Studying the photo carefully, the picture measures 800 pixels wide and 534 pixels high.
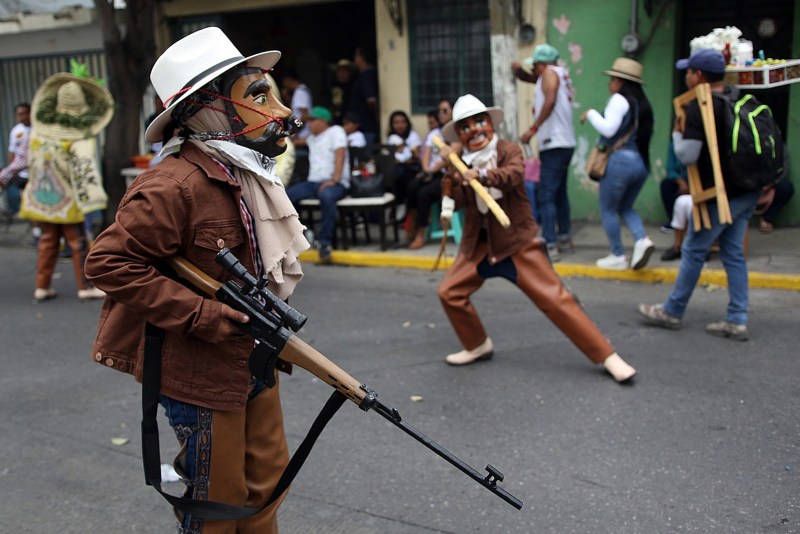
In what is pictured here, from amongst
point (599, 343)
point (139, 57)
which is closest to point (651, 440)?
point (599, 343)

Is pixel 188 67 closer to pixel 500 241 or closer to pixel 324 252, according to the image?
Answer: pixel 500 241

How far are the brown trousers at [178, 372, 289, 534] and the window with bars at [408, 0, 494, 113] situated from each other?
8.08 m

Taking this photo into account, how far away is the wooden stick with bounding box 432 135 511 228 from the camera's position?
497 centimetres

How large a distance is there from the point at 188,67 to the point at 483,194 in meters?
2.57

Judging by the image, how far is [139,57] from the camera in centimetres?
973

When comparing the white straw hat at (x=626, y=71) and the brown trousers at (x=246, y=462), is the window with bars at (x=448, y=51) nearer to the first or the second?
the white straw hat at (x=626, y=71)

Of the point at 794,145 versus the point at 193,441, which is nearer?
the point at 193,441

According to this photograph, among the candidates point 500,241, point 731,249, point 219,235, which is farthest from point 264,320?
point 731,249

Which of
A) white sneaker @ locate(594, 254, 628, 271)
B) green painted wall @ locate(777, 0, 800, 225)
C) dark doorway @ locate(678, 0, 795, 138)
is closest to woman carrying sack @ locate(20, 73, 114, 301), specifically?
white sneaker @ locate(594, 254, 628, 271)

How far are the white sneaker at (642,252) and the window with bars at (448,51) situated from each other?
12.0 ft

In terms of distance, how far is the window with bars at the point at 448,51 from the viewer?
10492 millimetres

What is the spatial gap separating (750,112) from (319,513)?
12.2 ft

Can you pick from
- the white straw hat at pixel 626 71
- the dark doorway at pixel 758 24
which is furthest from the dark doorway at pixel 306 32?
the white straw hat at pixel 626 71

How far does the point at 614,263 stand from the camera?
25.8 ft
